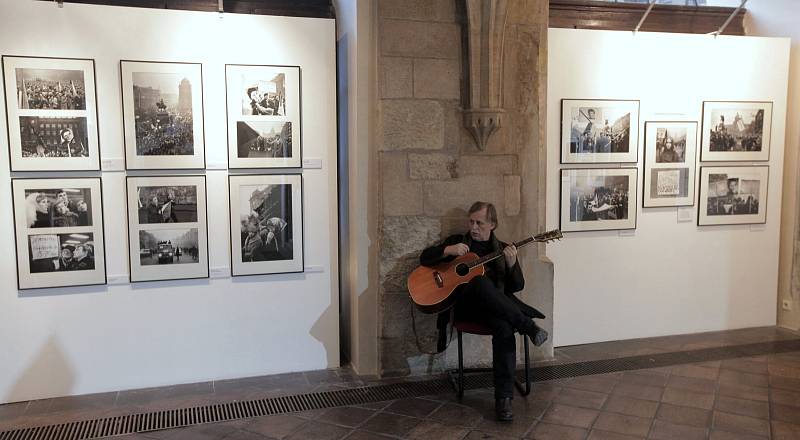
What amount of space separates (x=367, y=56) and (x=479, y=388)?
2.30 meters

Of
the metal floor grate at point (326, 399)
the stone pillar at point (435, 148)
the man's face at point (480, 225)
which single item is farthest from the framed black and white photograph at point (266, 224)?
the man's face at point (480, 225)

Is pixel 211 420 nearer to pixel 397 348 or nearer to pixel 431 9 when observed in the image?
pixel 397 348

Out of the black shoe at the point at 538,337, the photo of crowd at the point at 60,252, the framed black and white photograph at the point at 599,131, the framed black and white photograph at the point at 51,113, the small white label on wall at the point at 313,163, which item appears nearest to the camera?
the black shoe at the point at 538,337

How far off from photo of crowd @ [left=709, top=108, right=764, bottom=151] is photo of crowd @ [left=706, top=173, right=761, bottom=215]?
0.85 ft

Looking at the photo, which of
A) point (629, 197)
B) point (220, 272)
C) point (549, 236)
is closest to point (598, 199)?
point (629, 197)

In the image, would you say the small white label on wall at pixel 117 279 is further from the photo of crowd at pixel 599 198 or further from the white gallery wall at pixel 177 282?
the photo of crowd at pixel 599 198

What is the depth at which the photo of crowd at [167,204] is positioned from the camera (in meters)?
4.13

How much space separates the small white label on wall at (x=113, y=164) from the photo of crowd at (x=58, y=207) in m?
0.18

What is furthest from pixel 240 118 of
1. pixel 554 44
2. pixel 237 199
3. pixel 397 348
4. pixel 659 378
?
pixel 659 378

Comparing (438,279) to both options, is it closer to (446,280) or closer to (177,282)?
(446,280)

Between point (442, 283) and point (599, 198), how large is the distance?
1820 mm

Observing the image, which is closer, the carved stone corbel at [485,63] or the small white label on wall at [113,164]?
the small white label on wall at [113,164]

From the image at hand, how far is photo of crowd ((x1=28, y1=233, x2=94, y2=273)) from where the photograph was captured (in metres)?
3.94

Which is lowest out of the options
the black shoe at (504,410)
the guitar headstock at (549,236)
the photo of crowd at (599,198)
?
the black shoe at (504,410)
